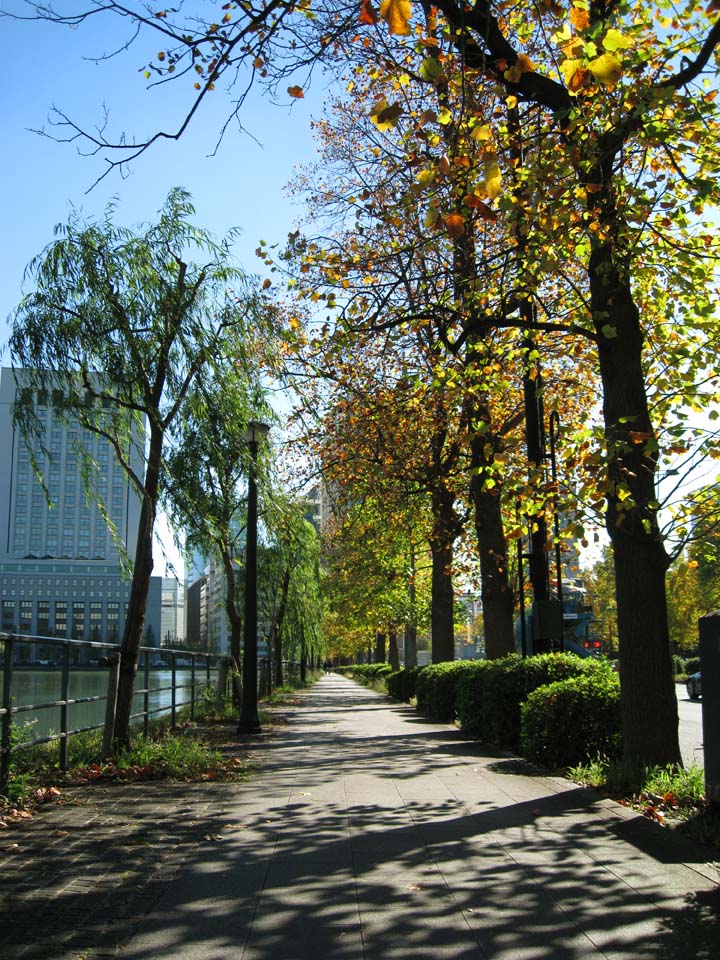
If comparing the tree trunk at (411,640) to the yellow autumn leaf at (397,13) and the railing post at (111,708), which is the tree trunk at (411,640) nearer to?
the railing post at (111,708)

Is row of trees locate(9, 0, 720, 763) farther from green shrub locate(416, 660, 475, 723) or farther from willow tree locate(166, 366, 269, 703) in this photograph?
green shrub locate(416, 660, 475, 723)

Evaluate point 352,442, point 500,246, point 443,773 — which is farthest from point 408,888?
point 352,442

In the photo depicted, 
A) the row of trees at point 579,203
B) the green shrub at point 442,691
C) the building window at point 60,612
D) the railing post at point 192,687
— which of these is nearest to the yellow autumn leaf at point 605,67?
the row of trees at point 579,203

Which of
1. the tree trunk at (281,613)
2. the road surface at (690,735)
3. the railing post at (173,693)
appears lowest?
the road surface at (690,735)

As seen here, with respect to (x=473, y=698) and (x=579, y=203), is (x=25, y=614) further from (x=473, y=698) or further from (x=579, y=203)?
(x=579, y=203)

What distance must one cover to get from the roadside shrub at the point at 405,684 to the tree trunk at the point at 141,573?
15.6 m

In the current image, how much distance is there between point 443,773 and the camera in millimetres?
9273

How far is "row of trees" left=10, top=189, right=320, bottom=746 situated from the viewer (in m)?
9.85

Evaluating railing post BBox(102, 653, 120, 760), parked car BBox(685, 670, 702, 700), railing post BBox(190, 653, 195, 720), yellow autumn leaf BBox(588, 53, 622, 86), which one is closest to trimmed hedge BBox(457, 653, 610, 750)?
railing post BBox(102, 653, 120, 760)

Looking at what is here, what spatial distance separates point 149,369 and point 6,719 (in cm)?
482

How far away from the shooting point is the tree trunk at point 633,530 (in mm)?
7617

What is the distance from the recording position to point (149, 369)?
10.5 m

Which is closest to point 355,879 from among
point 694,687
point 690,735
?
point 690,735

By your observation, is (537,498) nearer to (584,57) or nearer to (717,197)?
(717,197)
